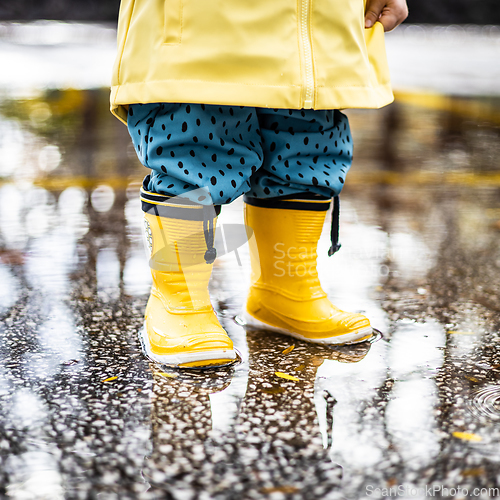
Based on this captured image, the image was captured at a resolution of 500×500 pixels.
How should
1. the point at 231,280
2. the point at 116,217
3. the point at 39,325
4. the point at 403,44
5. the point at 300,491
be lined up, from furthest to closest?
the point at 403,44
the point at 116,217
the point at 231,280
the point at 39,325
the point at 300,491

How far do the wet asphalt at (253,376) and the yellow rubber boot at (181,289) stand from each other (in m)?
0.05

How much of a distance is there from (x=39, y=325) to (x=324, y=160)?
34.7 inches

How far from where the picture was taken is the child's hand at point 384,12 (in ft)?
5.74

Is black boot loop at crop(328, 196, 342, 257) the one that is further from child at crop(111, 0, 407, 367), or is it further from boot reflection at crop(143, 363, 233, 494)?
boot reflection at crop(143, 363, 233, 494)

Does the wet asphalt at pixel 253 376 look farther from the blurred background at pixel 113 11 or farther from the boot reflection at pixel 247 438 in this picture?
the blurred background at pixel 113 11

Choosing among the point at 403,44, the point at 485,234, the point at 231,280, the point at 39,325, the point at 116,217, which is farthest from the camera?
the point at 403,44

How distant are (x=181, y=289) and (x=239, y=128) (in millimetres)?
419

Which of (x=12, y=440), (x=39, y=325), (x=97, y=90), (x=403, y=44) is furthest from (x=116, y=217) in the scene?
(x=403, y=44)

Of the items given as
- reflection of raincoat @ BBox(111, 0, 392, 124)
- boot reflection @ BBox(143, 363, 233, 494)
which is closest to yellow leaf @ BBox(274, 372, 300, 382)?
boot reflection @ BBox(143, 363, 233, 494)

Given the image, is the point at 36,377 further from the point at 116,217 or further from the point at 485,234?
the point at 485,234

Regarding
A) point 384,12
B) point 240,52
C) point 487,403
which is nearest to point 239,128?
point 240,52

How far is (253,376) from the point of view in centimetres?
154

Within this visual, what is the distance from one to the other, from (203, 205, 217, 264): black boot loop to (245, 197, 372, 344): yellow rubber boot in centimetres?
21

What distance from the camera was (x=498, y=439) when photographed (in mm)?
1263
